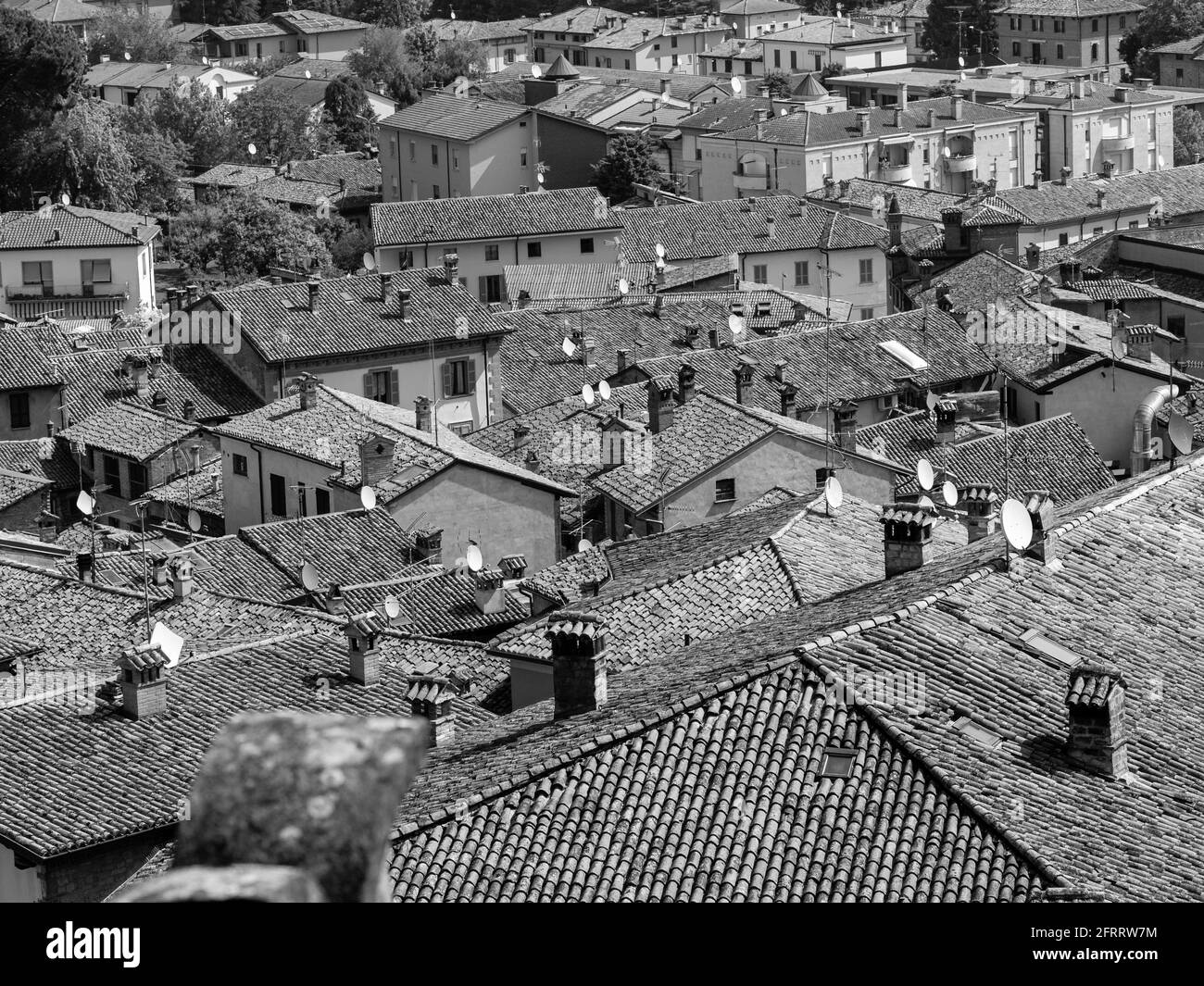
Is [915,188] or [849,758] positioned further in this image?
[915,188]

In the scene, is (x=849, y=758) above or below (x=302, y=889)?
below

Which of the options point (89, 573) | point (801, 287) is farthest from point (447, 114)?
point (89, 573)

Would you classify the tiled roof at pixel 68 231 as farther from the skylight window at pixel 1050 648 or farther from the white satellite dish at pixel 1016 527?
the skylight window at pixel 1050 648

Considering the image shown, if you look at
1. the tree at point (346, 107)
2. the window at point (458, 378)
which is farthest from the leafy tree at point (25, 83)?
the window at point (458, 378)

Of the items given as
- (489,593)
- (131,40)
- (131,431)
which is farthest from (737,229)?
(131,40)

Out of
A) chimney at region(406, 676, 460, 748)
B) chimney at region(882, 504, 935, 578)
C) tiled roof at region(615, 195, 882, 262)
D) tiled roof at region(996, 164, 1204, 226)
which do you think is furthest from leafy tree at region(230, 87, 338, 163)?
chimney at region(882, 504, 935, 578)

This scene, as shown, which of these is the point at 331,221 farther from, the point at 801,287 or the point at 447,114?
the point at 801,287

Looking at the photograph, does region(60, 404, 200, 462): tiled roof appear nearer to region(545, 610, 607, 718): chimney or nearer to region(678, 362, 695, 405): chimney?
region(678, 362, 695, 405): chimney
